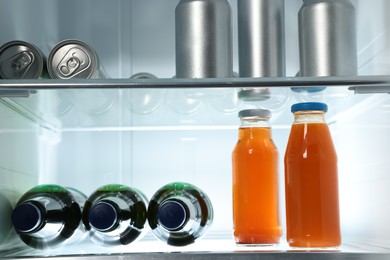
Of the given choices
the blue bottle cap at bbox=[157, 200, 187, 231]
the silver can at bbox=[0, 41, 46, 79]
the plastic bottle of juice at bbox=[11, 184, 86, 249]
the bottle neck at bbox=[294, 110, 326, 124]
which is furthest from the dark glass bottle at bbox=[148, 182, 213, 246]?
the silver can at bbox=[0, 41, 46, 79]

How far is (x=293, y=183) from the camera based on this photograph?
1282mm

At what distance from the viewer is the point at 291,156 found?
1.29 metres

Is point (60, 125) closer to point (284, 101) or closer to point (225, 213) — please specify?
point (225, 213)

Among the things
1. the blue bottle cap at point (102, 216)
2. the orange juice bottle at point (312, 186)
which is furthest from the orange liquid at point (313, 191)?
the blue bottle cap at point (102, 216)

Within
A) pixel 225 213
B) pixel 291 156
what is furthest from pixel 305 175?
pixel 225 213

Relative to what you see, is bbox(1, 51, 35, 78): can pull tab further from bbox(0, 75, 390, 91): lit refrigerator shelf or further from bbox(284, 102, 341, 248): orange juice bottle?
bbox(284, 102, 341, 248): orange juice bottle

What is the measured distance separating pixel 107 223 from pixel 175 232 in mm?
138

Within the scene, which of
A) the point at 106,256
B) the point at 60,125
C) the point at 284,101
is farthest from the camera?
the point at 60,125

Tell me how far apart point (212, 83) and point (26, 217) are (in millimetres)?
403

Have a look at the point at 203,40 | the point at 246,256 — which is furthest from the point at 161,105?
the point at 246,256

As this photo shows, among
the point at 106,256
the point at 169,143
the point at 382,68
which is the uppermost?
the point at 382,68

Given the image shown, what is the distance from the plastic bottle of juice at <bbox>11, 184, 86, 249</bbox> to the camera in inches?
48.4

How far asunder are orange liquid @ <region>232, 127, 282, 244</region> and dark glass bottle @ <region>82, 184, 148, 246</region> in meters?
0.19

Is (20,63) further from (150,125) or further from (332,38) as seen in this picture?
(332,38)
